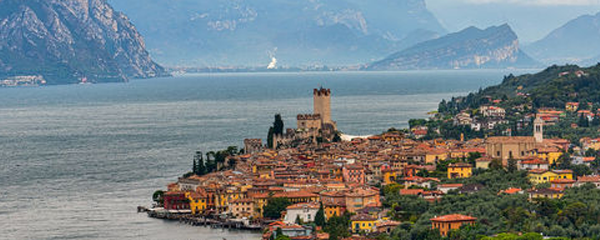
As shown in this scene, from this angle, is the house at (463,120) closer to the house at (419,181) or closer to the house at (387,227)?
the house at (419,181)

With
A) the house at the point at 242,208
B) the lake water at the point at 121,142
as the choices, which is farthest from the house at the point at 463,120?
the house at the point at 242,208

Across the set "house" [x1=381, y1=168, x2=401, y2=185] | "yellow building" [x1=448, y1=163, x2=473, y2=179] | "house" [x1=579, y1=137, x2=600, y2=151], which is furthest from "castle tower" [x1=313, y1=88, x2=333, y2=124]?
"yellow building" [x1=448, y1=163, x2=473, y2=179]

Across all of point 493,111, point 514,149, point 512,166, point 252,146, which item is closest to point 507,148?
point 514,149

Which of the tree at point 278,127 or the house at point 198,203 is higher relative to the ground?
the tree at point 278,127

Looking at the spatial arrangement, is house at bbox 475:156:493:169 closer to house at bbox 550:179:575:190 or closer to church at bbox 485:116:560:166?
church at bbox 485:116:560:166

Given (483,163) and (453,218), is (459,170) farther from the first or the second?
(453,218)
